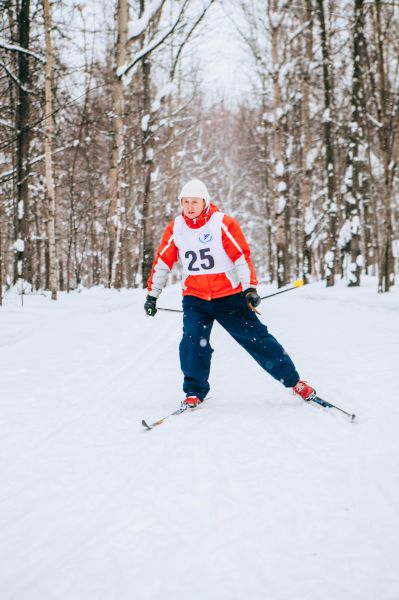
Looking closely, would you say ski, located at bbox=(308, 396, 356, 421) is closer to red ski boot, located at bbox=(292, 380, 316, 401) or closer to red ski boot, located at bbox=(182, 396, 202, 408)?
red ski boot, located at bbox=(292, 380, 316, 401)

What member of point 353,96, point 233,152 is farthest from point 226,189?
point 353,96

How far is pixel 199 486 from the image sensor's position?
2.21m

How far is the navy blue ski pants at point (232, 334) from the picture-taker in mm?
3469

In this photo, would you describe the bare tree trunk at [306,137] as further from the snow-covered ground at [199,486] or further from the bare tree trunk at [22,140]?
the snow-covered ground at [199,486]

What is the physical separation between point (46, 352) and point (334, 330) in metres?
4.06

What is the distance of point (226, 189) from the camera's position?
3266cm

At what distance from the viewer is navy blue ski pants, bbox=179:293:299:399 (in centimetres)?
347

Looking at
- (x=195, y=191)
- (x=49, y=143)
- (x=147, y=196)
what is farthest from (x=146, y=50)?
(x=195, y=191)

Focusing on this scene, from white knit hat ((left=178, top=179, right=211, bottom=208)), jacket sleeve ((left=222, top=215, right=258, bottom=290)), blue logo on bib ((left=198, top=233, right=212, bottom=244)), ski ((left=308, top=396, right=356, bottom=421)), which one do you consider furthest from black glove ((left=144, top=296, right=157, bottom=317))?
ski ((left=308, top=396, right=356, bottom=421))

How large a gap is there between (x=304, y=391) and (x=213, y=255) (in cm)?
125

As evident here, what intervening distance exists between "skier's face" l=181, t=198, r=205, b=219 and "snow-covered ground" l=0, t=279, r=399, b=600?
59.3 inches

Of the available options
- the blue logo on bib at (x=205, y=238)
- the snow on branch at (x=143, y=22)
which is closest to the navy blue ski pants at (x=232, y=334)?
the blue logo on bib at (x=205, y=238)

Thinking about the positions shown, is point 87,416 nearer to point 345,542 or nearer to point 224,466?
point 224,466

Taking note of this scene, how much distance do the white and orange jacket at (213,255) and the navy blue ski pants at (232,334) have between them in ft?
0.31
